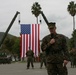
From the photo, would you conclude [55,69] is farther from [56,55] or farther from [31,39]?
[31,39]

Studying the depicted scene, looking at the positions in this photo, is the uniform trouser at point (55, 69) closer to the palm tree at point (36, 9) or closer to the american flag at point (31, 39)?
the american flag at point (31, 39)

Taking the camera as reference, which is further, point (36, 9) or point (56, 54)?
point (36, 9)

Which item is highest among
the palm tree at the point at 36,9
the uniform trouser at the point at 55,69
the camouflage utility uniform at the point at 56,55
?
the palm tree at the point at 36,9

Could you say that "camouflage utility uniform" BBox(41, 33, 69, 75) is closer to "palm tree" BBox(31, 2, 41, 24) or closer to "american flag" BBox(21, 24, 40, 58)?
"american flag" BBox(21, 24, 40, 58)

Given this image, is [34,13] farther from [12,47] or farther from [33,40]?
[33,40]

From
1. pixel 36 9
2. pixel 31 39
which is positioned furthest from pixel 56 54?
pixel 36 9

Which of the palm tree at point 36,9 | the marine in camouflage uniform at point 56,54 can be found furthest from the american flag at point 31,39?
the palm tree at point 36,9

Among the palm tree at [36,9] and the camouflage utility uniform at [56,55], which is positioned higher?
the palm tree at [36,9]

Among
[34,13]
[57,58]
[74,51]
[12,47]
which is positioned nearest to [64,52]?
[57,58]

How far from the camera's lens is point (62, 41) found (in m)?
8.61

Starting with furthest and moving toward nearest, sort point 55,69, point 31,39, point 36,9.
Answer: point 36,9 < point 31,39 < point 55,69

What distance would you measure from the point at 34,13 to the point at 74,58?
6652cm

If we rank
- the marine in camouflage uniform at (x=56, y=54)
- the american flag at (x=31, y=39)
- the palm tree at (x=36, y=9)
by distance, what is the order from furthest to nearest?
the palm tree at (x=36, y=9)
the american flag at (x=31, y=39)
the marine in camouflage uniform at (x=56, y=54)

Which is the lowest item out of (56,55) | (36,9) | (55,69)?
(55,69)
